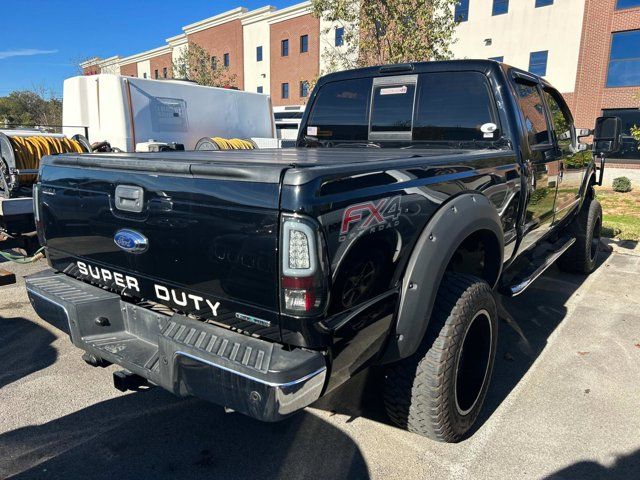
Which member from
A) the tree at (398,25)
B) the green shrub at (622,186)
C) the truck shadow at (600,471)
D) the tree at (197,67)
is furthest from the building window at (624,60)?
the truck shadow at (600,471)

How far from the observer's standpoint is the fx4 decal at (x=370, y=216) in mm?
1810

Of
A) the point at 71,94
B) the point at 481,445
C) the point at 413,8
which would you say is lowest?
the point at 481,445

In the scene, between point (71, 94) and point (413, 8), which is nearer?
point (71, 94)

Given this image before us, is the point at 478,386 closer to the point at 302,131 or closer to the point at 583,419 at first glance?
the point at 583,419

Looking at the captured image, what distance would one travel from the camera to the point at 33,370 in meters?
3.43

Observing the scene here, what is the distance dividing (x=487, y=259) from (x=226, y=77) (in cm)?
4074

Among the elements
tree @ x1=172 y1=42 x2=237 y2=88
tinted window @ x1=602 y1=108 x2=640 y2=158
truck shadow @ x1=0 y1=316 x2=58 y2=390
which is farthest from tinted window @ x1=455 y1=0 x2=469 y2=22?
truck shadow @ x1=0 y1=316 x2=58 y2=390

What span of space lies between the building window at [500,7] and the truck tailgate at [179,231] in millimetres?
27711

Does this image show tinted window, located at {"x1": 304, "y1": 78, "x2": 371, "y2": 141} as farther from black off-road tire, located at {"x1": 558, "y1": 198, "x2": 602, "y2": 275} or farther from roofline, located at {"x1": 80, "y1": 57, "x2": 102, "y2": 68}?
roofline, located at {"x1": 80, "y1": 57, "x2": 102, "y2": 68}

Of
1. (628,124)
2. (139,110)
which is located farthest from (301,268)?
(628,124)

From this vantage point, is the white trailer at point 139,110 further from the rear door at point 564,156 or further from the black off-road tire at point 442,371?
the black off-road tire at point 442,371

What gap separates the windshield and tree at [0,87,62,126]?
1183 inches

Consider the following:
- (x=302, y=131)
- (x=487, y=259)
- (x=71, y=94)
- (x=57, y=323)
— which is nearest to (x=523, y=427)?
(x=487, y=259)

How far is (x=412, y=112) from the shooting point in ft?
12.1
